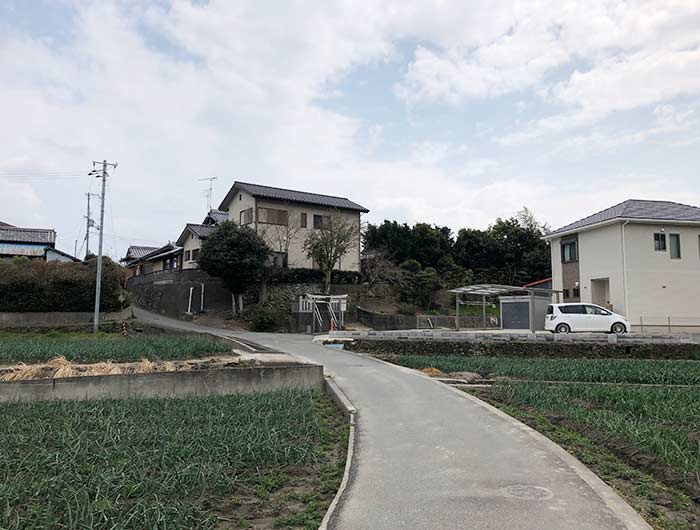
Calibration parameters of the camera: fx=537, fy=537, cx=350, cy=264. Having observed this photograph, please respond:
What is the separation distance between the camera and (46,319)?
84.5 feet

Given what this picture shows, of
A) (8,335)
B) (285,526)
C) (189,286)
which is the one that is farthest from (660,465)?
(189,286)

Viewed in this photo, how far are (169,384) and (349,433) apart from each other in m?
4.39

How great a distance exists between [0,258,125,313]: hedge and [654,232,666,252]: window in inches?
1060

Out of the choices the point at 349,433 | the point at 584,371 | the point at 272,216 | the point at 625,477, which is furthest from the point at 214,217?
the point at 625,477

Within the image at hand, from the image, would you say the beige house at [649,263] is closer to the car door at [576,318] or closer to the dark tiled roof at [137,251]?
the car door at [576,318]

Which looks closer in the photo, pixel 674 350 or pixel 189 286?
pixel 674 350

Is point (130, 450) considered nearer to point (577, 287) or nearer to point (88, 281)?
point (88, 281)

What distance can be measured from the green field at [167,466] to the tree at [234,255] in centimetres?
2104

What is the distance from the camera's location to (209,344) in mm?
15180

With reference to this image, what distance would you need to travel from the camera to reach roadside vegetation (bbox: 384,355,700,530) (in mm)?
4750

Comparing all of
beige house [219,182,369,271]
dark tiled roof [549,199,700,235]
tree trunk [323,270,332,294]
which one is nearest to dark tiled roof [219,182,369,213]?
beige house [219,182,369,271]

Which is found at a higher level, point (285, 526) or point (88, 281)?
point (88, 281)

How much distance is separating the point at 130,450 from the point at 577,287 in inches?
1066

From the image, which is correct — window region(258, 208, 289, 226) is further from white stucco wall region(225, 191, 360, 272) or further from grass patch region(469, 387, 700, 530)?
grass patch region(469, 387, 700, 530)
